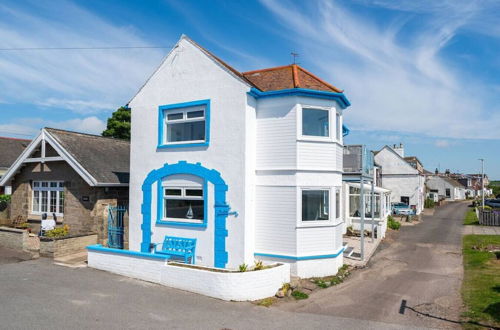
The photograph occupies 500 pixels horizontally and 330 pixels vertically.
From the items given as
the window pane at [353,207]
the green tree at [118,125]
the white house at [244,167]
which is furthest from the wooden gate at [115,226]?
the green tree at [118,125]

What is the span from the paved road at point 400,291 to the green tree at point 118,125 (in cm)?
2581

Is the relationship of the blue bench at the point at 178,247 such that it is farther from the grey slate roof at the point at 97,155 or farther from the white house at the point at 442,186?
the white house at the point at 442,186

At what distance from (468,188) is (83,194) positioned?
95.6 meters

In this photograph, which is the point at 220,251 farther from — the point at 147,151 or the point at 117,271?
the point at 147,151

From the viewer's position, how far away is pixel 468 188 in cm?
8762

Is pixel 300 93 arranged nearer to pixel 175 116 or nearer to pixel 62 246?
pixel 175 116

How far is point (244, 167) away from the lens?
11.6m

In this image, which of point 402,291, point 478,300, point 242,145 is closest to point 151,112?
point 242,145

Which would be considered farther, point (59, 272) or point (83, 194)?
point (83, 194)

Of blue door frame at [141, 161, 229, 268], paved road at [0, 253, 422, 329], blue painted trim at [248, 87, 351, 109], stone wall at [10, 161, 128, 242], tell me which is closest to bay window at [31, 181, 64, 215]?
stone wall at [10, 161, 128, 242]

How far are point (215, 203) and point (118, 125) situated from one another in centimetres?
2455

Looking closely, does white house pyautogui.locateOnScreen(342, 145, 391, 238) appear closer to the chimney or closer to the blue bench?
the blue bench

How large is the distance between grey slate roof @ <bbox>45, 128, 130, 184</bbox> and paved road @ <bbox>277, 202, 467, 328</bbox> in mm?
9912

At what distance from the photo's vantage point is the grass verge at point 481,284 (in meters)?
8.41
